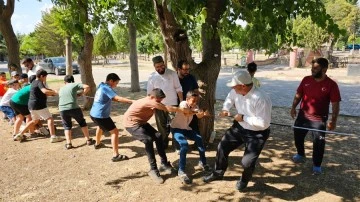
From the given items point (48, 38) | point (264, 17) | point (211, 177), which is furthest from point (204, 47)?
point (48, 38)

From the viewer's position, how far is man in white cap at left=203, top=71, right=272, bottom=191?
385 centimetres

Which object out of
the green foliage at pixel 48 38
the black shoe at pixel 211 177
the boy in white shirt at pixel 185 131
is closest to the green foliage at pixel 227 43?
the boy in white shirt at pixel 185 131

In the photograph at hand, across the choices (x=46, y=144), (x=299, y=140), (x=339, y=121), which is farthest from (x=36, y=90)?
(x=339, y=121)

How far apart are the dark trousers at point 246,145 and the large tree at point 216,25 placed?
1.48 metres

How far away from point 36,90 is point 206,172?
3.93 m

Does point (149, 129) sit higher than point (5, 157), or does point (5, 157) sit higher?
point (149, 129)

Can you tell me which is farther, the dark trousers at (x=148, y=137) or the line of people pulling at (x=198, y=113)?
the dark trousers at (x=148, y=137)

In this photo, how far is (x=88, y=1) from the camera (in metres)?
7.96

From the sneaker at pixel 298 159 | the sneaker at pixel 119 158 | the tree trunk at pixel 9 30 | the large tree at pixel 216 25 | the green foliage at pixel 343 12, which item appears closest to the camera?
the large tree at pixel 216 25

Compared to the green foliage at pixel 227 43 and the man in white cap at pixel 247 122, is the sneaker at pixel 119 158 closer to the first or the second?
the man in white cap at pixel 247 122

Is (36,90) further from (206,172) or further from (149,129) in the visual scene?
(206,172)

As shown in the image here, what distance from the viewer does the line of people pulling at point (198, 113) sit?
3.99 metres

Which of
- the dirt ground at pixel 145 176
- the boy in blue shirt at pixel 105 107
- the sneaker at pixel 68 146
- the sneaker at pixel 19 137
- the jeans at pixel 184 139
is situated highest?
the boy in blue shirt at pixel 105 107

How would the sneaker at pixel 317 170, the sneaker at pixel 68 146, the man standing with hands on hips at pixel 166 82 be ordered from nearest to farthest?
the sneaker at pixel 317 170 < the man standing with hands on hips at pixel 166 82 < the sneaker at pixel 68 146
